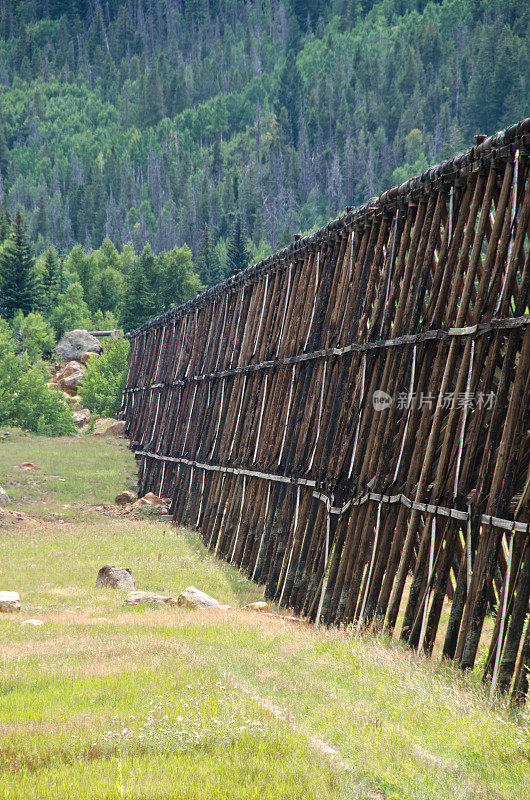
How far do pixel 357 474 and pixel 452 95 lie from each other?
14475 cm

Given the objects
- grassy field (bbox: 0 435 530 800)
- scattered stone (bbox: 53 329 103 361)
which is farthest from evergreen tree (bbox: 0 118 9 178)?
grassy field (bbox: 0 435 530 800)

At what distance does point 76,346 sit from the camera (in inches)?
2124

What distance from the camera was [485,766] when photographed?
17.5 feet

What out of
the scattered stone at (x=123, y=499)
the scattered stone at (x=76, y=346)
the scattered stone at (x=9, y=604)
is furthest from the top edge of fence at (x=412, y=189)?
the scattered stone at (x=76, y=346)

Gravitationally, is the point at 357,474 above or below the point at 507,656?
above

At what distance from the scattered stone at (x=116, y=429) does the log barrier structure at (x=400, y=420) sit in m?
18.5

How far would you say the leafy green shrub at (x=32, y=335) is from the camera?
52531mm

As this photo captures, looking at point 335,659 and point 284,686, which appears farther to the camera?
point 335,659

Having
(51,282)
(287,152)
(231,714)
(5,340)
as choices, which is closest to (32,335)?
(5,340)

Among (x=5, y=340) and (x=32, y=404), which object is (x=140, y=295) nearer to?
(x=5, y=340)

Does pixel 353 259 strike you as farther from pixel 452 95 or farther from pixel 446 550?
pixel 452 95

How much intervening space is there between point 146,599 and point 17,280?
52.6 meters

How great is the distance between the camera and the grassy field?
5.15m

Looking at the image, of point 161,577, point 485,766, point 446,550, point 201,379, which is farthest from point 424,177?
point 201,379
